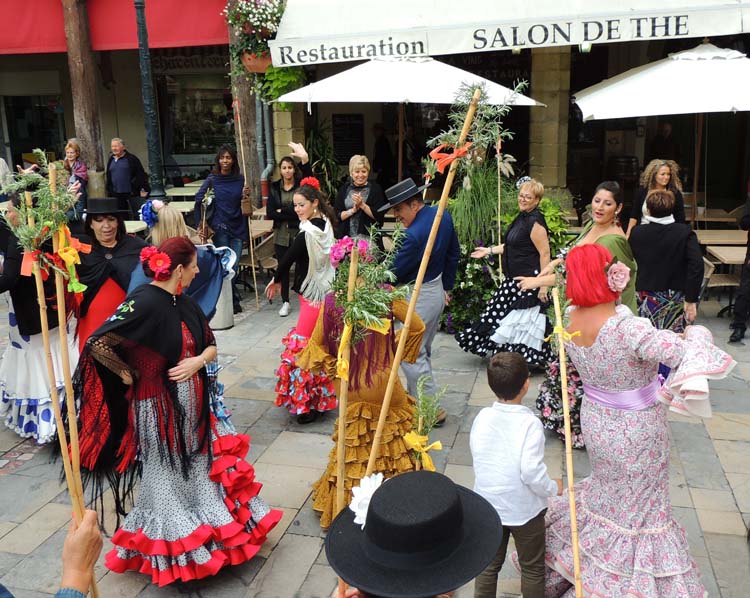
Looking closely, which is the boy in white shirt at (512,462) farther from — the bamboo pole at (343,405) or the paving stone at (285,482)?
the paving stone at (285,482)

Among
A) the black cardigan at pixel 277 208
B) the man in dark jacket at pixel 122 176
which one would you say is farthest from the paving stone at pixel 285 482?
the man in dark jacket at pixel 122 176

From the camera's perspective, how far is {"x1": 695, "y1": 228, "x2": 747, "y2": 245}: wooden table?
9.16m

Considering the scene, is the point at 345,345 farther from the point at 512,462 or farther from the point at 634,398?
the point at 634,398

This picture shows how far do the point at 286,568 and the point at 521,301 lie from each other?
339 centimetres

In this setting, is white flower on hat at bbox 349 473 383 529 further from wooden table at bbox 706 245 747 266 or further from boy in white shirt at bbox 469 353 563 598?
wooden table at bbox 706 245 747 266

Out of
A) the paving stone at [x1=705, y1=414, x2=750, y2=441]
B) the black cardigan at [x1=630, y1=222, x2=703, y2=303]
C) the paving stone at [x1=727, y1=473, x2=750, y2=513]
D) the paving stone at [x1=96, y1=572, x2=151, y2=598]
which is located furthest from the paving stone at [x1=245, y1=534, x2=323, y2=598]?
the black cardigan at [x1=630, y1=222, x2=703, y2=303]

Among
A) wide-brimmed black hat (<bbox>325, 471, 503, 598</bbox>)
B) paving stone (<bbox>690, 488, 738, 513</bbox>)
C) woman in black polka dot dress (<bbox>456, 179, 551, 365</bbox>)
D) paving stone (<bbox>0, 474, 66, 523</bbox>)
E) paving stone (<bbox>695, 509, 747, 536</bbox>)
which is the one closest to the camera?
wide-brimmed black hat (<bbox>325, 471, 503, 598</bbox>)

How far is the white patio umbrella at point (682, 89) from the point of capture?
7.88 metres

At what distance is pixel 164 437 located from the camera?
392 cm

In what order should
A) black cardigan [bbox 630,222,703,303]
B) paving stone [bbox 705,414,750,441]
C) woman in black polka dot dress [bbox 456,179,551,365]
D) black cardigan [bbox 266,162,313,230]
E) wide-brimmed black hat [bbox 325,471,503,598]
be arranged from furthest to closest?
1. black cardigan [bbox 266,162,313,230]
2. woman in black polka dot dress [bbox 456,179,551,365]
3. black cardigan [bbox 630,222,703,303]
4. paving stone [bbox 705,414,750,441]
5. wide-brimmed black hat [bbox 325,471,503,598]

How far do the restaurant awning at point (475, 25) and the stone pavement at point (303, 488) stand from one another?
4.18 metres

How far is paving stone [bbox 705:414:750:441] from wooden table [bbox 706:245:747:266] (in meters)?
2.66

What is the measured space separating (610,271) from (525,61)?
10.6 meters

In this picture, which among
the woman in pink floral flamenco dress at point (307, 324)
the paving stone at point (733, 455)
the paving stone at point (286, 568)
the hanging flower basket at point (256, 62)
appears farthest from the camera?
the hanging flower basket at point (256, 62)
